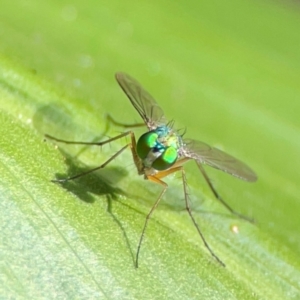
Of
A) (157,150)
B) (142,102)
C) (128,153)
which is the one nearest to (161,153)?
(157,150)

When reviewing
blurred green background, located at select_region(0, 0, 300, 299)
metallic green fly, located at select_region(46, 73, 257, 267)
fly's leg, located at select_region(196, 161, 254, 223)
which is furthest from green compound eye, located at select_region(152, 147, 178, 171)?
fly's leg, located at select_region(196, 161, 254, 223)

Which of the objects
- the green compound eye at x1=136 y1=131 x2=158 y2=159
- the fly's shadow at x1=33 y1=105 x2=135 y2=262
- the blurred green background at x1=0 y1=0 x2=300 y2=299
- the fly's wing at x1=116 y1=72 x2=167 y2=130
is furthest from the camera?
the fly's wing at x1=116 y1=72 x2=167 y2=130

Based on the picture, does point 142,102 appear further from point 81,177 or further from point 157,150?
point 81,177

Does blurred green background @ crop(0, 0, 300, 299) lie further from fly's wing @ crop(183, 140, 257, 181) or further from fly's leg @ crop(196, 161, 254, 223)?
fly's wing @ crop(183, 140, 257, 181)

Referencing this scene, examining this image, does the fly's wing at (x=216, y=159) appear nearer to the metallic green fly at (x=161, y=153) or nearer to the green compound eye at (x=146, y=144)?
the metallic green fly at (x=161, y=153)

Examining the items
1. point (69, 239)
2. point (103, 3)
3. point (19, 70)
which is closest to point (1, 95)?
point (19, 70)

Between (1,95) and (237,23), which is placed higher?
(237,23)

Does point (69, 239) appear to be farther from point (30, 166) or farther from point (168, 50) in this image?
point (168, 50)
